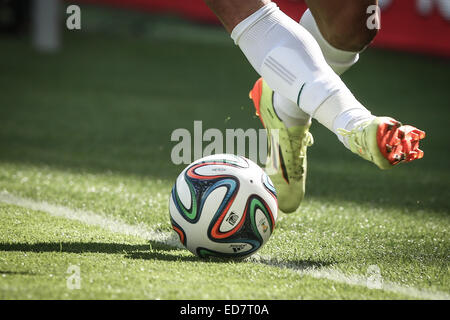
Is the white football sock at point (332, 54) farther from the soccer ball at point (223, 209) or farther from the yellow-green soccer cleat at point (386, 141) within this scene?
the yellow-green soccer cleat at point (386, 141)

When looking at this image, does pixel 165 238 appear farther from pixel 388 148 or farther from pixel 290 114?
pixel 388 148

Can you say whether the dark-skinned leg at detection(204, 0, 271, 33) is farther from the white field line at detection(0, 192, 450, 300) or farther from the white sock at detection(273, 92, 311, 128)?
the white field line at detection(0, 192, 450, 300)

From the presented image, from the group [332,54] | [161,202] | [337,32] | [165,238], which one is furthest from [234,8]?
[161,202]

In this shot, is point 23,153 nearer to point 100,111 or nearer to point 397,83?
point 100,111

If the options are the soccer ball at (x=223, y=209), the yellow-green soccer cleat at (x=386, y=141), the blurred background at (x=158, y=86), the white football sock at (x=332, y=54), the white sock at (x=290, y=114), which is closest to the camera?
the yellow-green soccer cleat at (x=386, y=141)

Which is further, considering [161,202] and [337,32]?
[161,202]

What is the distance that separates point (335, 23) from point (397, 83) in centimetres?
637

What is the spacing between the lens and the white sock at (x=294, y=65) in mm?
2213

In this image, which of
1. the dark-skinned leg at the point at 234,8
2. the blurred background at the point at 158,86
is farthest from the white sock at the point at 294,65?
the blurred background at the point at 158,86

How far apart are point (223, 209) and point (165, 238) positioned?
42 cm

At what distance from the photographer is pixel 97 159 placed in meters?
4.38

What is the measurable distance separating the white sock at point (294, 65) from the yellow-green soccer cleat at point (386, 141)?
0.14 metres

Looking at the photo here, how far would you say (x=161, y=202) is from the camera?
131 inches

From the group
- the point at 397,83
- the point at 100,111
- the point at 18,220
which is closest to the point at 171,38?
the point at 397,83
